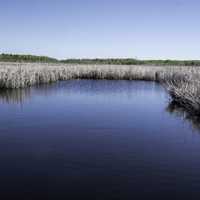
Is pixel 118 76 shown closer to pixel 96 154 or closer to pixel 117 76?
pixel 117 76

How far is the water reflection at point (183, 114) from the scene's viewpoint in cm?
850

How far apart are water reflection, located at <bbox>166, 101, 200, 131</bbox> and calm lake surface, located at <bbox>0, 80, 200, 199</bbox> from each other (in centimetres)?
9

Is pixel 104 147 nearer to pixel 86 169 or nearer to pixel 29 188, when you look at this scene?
pixel 86 169

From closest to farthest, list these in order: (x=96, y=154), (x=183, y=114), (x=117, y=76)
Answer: (x=96, y=154) → (x=183, y=114) → (x=117, y=76)

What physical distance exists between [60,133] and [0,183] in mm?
2943

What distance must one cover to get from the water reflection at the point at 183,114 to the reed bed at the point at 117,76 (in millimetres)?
198

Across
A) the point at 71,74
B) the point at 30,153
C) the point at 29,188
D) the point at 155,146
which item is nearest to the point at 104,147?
the point at 155,146

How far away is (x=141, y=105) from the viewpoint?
39.3ft

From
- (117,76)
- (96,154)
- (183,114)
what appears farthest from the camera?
(117,76)

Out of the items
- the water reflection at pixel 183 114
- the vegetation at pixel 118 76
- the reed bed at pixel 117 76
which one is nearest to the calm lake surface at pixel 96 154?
the water reflection at pixel 183 114

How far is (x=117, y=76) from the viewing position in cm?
2539

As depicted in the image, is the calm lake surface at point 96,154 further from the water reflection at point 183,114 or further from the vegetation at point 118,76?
the vegetation at point 118,76

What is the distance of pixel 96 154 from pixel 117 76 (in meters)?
20.1

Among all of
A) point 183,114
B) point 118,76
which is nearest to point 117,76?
point 118,76
